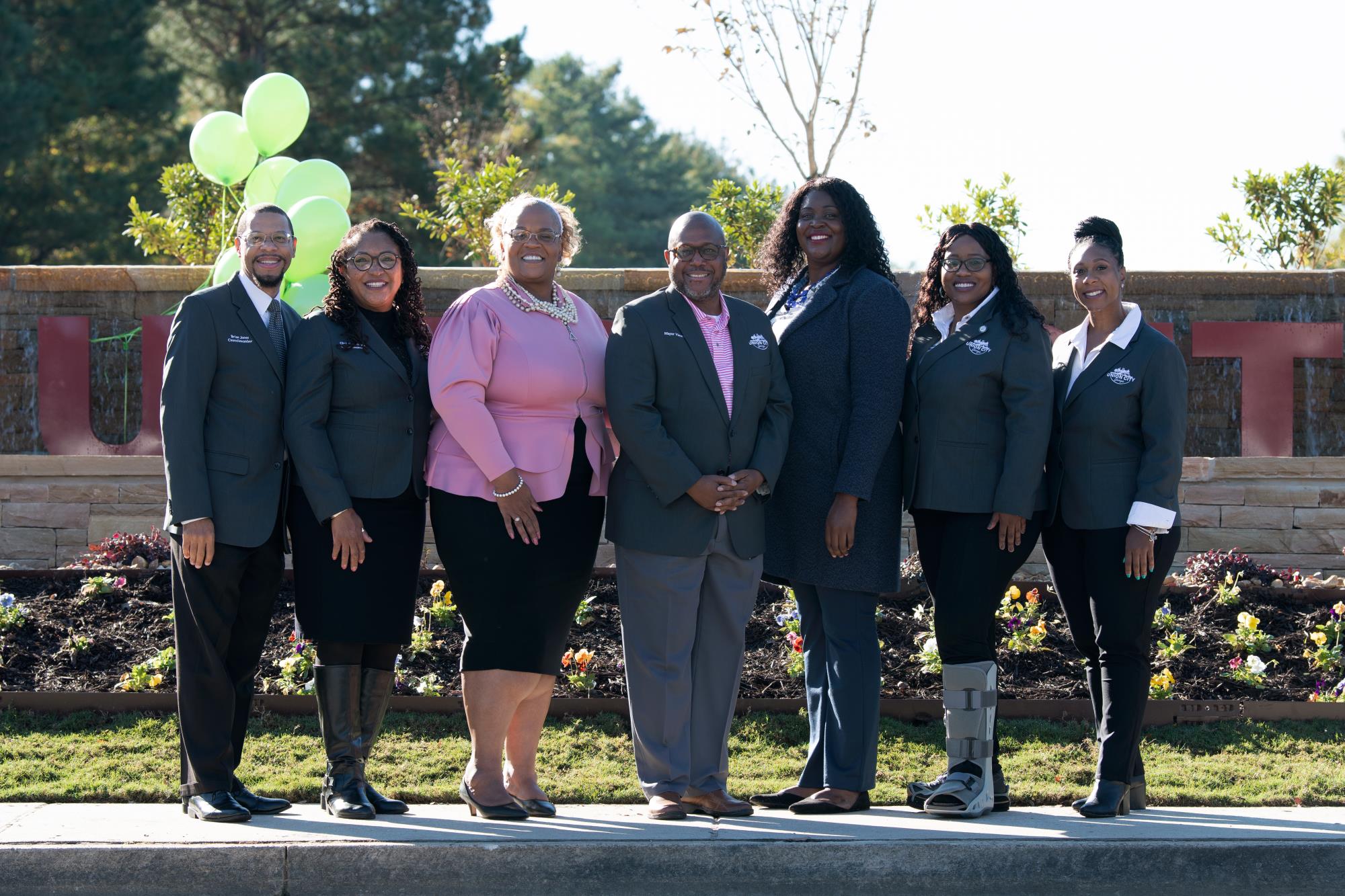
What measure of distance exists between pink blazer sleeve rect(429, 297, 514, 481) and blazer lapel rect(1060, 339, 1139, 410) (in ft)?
6.40

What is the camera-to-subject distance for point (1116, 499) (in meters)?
4.54

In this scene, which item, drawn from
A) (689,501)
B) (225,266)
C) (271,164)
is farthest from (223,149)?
(689,501)

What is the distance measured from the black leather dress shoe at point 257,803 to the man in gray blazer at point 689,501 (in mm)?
1225

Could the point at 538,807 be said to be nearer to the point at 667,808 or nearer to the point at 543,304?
Result: the point at 667,808

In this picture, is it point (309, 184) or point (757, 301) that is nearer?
point (309, 184)

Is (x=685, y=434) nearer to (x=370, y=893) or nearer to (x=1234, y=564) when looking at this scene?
(x=370, y=893)

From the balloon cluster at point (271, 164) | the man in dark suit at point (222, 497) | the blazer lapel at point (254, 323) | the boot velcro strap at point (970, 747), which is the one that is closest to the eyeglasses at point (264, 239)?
the man in dark suit at point (222, 497)

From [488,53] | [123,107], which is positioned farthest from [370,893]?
[488,53]

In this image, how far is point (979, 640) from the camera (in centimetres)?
459

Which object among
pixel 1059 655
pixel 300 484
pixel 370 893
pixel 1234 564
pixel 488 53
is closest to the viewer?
pixel 370 893

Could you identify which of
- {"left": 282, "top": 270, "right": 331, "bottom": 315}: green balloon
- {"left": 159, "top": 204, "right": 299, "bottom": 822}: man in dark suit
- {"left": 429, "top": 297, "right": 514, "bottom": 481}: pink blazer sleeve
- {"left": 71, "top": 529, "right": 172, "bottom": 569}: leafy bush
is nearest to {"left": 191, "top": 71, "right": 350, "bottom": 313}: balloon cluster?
{"left": 282, "top": 270, "right": 331, "bottom": 315}: green balloon

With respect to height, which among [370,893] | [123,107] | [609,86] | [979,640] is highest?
[609,86]

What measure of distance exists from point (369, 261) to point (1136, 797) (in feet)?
10.6

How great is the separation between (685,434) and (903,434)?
81 centimetres
